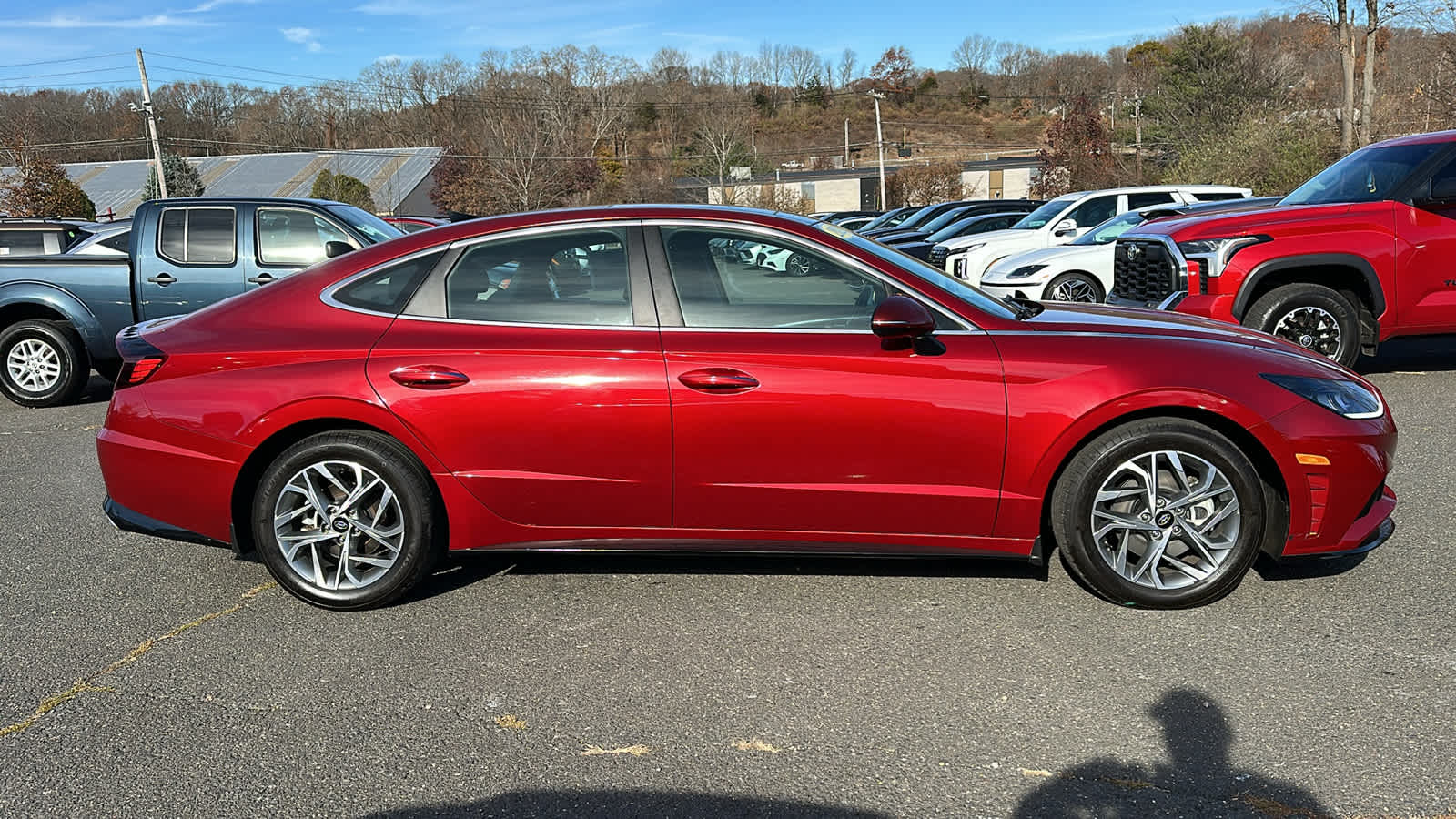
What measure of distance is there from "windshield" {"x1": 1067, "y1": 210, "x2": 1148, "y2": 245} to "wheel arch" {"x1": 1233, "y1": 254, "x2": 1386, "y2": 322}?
4.44 m

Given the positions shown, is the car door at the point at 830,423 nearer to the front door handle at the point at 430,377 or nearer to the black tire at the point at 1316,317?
the front door handle at the point at 430,377

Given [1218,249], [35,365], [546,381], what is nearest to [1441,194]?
[1218,249]

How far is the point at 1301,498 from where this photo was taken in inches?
156

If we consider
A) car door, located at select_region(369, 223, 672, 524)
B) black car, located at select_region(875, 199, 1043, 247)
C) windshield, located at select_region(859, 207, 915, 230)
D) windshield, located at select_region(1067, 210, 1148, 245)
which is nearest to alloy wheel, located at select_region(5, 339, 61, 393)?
car door, located at select_region(369, 223, 672, 524)

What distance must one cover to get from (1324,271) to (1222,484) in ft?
17.2

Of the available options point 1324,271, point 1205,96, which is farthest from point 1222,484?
point 1205,96

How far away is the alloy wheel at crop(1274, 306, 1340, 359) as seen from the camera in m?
8.14

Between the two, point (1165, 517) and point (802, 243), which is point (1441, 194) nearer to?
point (1165, 517)

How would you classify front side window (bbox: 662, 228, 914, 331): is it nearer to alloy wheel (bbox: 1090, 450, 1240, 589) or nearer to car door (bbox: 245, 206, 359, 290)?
alloy wheel (bbox: 1090, 450, 1240, 589)

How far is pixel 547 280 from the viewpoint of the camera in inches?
166

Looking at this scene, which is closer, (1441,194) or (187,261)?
(1441,194)

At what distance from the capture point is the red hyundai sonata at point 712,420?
12.9 feet

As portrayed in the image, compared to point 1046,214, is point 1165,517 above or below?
below

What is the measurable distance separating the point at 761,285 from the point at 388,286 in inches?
59.6
